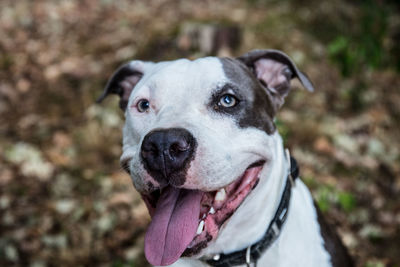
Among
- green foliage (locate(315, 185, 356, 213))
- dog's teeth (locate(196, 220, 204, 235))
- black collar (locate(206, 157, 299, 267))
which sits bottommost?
green foliage (locate(315, 185, 356, 213))

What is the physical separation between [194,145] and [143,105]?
0.56 meters

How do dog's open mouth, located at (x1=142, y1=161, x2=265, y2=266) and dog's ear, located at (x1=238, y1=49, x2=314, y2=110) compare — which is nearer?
dog's open mouth, located at (x1=142, y1=161, x2=265, y2=266)

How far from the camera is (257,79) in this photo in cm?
260

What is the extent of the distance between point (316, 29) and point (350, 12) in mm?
728

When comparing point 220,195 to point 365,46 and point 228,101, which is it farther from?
point 365,46

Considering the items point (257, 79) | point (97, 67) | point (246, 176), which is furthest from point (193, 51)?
point (246, 176)

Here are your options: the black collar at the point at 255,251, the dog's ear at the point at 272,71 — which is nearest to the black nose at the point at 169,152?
the black collar at the point at 255,251

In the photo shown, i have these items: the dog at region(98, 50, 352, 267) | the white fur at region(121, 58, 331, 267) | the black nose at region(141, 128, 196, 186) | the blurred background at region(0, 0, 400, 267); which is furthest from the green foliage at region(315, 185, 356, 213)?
the black nose at region(141, 128, 196, 186)

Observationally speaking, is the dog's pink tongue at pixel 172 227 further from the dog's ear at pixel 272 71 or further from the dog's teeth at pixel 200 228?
the dog's ear at pixel 272 71

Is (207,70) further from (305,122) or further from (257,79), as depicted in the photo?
(305,122)

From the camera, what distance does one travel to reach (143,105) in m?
2.36

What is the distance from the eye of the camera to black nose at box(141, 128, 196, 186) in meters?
1.87

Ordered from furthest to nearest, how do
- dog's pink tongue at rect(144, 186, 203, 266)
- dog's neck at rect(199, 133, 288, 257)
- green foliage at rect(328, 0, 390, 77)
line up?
green foliage at rect(328, 0, 390, 77) → dog's neck at rect(199, 133, 288, 257) → dog's pink tongue at rect(144, 186, 203, 266)

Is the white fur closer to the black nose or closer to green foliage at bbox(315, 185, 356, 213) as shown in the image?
the black nose
